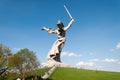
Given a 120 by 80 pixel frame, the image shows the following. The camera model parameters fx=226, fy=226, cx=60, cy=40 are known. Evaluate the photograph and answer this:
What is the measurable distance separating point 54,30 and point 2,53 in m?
16.2

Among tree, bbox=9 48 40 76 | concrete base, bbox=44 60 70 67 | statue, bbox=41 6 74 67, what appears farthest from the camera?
tree, bbox=9 48 40 76

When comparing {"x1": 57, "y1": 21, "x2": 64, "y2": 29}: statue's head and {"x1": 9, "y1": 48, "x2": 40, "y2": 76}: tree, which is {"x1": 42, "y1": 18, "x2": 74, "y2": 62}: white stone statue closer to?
{"x1": 57, "y1": 21, "x2": 64, "y2": 29}: statue's head

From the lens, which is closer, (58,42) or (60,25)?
(60,25)

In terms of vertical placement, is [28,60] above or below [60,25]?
below

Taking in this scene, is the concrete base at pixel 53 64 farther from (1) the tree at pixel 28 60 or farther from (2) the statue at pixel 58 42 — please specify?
(1) the tree at pixel 28 60

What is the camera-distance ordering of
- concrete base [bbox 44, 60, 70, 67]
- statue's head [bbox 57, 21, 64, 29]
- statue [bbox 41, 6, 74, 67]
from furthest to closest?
1. statue [bbox 41, 6, 74, 67]
2. statue's head [bbox 57, 21, 64, 29]
3. concrete base [bbox 44, 60, 70, 67]

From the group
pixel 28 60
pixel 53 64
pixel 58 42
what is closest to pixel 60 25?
pixel 58 42

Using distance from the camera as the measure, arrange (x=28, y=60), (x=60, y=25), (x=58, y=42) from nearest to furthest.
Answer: (x=60, y=25), (x=58, y=42), (x=28, y=60)

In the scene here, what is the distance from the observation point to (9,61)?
168ft

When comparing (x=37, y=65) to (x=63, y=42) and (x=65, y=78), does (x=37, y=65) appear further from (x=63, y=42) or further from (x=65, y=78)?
(x=65, y=78)

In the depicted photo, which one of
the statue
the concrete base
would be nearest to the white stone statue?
the statue

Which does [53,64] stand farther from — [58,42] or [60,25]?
[60,25]

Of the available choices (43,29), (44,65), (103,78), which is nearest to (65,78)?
(103,78)

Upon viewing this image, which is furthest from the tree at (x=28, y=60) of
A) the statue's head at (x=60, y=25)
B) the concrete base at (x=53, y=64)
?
the statue's head at (x=60, y=25)
